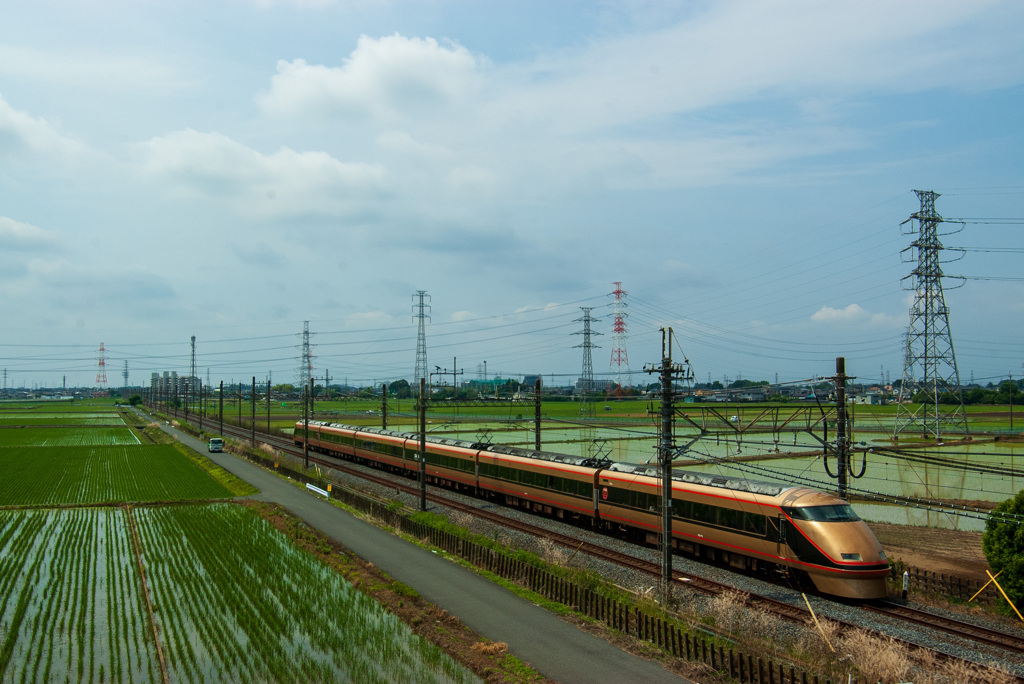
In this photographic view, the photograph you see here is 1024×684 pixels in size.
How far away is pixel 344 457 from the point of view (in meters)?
64.8

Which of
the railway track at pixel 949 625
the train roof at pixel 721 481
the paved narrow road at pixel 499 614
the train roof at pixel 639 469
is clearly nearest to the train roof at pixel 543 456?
the train roof at pixel 639 469

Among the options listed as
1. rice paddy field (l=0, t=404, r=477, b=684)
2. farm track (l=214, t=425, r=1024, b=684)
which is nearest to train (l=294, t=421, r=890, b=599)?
farm track (l=214, t=425, r=1024, b=684)

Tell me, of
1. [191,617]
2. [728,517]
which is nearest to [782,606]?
[728,517]

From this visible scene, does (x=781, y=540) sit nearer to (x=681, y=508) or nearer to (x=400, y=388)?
(x=681, y=508)

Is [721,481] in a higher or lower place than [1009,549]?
higher

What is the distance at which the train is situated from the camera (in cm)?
1984

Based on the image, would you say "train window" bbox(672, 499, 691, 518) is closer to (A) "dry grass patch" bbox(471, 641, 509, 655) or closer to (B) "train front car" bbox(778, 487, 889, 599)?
(B) "train front car" bbox(778, 487, 889, 599)

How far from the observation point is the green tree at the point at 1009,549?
18469 millimetres

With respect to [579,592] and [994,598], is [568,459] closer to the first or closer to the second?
[579,592]

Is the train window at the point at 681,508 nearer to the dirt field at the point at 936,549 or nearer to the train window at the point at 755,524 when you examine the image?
the train window at the point at 755,524

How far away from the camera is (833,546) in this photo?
64.7 feet

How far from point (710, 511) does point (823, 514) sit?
4.18 meters

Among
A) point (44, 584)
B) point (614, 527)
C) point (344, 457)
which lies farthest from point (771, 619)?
point (344, 457)

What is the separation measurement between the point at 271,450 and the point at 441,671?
184 feet
